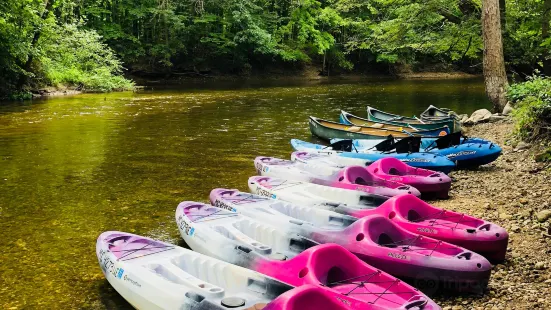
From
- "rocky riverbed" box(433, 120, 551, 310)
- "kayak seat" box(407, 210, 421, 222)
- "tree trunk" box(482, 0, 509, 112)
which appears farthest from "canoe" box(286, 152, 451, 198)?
"tree trunk" box(482, 0, 509, 112)

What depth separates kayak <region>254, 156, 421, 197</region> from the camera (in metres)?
6.67

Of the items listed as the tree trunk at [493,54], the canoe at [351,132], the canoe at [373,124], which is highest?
the tree trunk at [493,54]

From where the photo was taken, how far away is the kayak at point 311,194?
6.25m

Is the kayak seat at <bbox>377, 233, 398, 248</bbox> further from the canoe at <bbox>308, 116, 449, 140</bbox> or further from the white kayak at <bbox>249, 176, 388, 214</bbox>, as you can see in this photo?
the canoe at <bbox>308, 116, 449, 140</bbox>

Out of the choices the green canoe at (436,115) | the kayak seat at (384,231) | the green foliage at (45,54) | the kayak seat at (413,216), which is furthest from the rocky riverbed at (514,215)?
the green foliage at (45,54)

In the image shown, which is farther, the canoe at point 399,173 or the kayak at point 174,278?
the canoe at point 399,173

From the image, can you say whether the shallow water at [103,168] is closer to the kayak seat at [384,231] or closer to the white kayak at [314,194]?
the white kayak at [314,194]

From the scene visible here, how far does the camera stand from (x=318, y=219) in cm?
564

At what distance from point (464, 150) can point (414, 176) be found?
1.89 m

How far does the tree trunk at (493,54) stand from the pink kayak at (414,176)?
279 inches

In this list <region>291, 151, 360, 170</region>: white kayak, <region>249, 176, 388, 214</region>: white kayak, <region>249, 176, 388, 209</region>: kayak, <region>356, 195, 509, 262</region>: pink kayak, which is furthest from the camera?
<region>291, 151, 360, 170</region>: white kayak

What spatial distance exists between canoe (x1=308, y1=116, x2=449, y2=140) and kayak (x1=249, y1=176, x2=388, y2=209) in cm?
457

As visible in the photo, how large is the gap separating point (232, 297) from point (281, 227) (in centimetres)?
167

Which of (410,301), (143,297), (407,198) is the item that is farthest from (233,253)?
(407,198)
